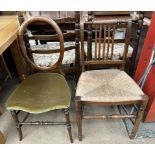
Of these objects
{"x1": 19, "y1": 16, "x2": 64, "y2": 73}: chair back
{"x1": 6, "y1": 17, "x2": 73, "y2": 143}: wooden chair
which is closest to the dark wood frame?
{"x1": 19, "y1": 16, "x2": 64, "y2": 73}: chair back

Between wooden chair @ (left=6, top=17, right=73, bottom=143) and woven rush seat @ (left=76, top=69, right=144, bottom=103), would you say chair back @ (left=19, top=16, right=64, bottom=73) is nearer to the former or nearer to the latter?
wooden chair @ (left=6, top=17, right=73, bottom=143)

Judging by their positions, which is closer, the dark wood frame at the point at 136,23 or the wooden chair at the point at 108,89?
the wooden chair at the point at 108,89

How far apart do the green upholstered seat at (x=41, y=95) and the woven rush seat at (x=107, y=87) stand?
0.45 feet

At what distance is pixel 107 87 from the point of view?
1.27m

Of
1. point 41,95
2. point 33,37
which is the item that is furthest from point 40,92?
point 33,37

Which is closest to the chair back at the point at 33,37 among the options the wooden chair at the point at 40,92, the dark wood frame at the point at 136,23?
the wooden chair at the point at 40,92

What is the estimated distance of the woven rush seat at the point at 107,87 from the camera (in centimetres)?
117

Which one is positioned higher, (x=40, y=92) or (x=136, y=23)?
(x=136, y=23)

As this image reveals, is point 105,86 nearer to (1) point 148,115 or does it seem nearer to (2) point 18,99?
(1) point 148,115

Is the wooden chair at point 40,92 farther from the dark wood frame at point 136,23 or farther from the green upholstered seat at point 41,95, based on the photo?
the dark wood frame at point 136,23

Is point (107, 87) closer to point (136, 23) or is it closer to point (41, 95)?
point (41, 95)

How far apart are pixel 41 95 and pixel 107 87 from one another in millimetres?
506
